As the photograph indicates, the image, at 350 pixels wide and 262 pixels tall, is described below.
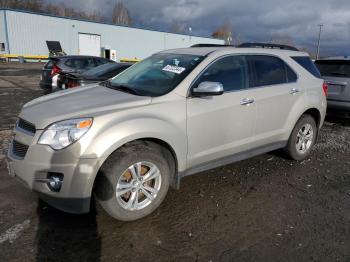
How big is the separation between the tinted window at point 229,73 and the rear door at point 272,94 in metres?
0.16

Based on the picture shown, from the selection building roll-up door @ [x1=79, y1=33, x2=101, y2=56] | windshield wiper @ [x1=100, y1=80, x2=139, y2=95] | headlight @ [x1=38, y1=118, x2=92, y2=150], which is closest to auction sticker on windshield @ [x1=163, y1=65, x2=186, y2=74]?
windshield wiper @ [x1=100, y1=80, x2=139, y2=95]

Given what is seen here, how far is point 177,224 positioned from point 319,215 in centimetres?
161

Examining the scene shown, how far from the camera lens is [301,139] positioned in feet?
17.9

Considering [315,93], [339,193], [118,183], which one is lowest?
[339,193]

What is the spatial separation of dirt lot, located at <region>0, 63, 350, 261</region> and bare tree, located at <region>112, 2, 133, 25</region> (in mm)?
86908

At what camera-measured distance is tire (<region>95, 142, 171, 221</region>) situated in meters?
3.23

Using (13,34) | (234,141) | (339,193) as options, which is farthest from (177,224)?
(13,34)

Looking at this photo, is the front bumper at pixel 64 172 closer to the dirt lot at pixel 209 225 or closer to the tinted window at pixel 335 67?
the dirt lot at pixel 209 225

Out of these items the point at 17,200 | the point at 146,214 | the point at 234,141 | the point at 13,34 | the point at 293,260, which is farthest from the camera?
the point at 13,34

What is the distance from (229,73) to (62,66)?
348 inches

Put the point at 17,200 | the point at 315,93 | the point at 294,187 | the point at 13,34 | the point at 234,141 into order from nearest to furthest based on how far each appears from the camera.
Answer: the point at 17,200 → the point at 234,141 → the point at 294,187 → the point at 315,93 → the point at 13,34

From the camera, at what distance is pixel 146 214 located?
11.8 feet

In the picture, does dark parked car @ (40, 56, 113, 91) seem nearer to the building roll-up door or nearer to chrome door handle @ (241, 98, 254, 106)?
chrome door handle @ (241, 98, 254, 106)

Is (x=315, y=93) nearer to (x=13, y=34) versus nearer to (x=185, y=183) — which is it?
(x=185, y=183)
